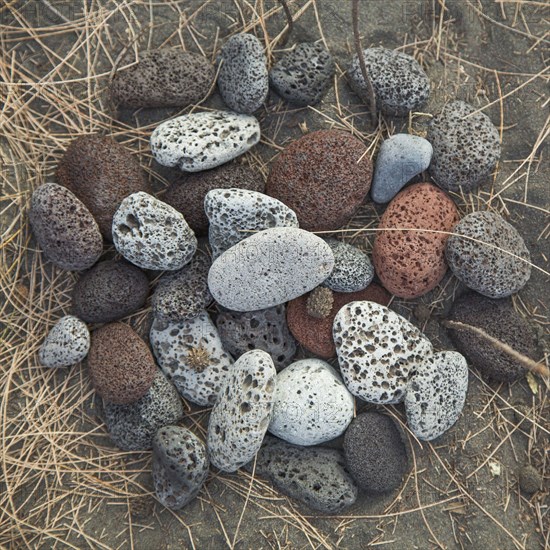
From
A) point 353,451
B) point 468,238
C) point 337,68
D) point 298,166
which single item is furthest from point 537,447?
point 337,68

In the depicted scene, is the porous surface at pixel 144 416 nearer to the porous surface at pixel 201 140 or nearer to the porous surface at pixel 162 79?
the porous surface at pixel 201 140

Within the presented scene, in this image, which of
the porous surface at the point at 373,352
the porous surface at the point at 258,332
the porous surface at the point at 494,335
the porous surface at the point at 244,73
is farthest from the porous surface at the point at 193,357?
the porous surface at the point at 494,335

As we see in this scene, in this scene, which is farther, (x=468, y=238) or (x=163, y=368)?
(x=163, y=368)

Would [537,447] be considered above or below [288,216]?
below

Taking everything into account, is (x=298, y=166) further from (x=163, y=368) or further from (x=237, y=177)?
(x=163, y=368)

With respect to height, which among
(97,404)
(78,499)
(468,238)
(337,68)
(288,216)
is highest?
(337,68)

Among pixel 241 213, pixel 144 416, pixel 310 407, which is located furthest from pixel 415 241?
pixel 144 416
